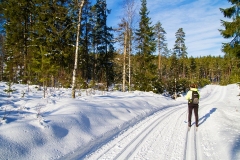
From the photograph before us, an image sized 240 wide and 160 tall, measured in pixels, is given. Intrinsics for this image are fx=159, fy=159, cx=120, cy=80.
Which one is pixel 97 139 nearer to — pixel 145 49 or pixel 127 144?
pixel 127 144

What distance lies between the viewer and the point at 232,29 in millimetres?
11781

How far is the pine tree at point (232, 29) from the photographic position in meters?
11.8

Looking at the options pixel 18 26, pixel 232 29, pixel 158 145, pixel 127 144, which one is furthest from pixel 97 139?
pixel 18 26

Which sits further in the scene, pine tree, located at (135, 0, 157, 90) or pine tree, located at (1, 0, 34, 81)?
pine tree, located at (135, 0, 157, 90)

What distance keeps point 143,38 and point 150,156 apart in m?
21.8

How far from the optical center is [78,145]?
4867 mm

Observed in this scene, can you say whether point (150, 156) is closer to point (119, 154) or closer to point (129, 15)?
point (119, 154)

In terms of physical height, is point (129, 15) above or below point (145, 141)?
above

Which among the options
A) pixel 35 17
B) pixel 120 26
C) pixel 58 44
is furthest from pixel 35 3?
pixel 120 26

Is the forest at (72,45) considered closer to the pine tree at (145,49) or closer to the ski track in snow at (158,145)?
the pine tree at (145,49)

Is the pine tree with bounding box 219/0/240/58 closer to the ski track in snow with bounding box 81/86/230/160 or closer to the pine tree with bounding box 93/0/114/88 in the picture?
the ski track in snow with bounding box 81/86/230/160

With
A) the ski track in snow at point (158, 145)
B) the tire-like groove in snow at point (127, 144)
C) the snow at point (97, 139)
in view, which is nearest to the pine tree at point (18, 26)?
the snow at point (97, 139)

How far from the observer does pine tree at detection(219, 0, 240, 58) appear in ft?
38.7

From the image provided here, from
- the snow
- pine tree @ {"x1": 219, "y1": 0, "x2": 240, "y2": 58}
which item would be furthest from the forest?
the snow
